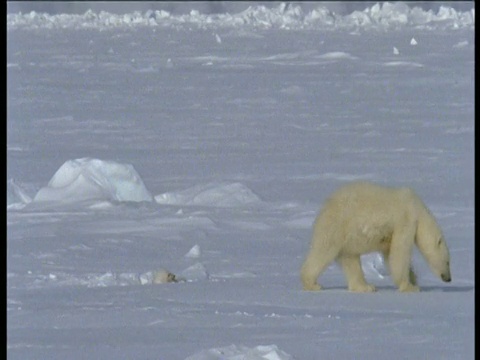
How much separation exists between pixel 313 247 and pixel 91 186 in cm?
346

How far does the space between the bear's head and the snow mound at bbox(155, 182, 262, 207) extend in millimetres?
2728

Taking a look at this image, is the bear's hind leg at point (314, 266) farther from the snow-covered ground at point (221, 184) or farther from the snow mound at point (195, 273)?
the snow mound at point (195, 273)

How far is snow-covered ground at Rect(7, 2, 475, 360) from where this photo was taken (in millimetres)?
3775

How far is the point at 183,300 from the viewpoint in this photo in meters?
4.41

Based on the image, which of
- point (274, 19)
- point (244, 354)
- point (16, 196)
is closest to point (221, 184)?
point (16, 196)

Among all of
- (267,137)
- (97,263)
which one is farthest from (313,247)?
(267,137)

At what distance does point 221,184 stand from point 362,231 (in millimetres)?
3447

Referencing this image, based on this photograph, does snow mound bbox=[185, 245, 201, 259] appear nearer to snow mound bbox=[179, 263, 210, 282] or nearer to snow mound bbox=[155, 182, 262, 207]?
snow mound bbox=[179, 263, 210, 282]

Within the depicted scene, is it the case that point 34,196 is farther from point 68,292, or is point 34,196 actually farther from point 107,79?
point 107,79

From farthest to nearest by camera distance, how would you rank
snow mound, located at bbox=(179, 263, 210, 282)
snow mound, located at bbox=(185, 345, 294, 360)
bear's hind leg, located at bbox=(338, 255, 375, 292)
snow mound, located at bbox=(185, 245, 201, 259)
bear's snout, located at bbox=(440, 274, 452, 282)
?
1. snow mound, located at bbox=(185, 245, 201, 259)
2. snow mound, located at bbox=(179, 263, 210, 282)
3. bear's snout, located at bbox=(440, 274, 452, 282)
4. bear's hind leg, located at bbox=(338, 255, 375, 292)
5. snow mound, located at bbox=(185, 345, 294, 360)

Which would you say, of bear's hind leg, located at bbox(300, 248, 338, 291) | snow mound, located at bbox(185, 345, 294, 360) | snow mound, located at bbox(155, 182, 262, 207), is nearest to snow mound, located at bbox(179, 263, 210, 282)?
bear's hind leg, located at bbox(300, 248, 338, 291)

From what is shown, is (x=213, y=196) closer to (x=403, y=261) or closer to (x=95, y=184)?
(x=95, y=184)

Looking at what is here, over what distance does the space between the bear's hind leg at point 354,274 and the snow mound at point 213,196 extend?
9.23 feet

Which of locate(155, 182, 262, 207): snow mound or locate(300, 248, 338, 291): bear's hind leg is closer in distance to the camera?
locate(300, 248, 338, 291): bear's hind leg
